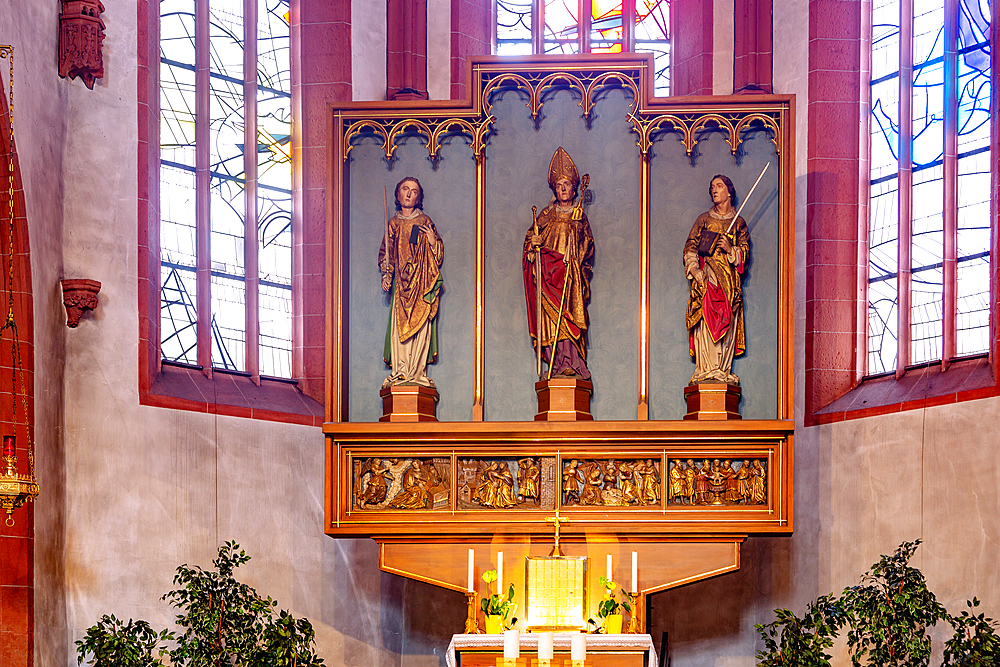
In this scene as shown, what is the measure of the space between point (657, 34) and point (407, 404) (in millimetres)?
4901

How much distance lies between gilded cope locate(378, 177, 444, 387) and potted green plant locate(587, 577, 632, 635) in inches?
83.5

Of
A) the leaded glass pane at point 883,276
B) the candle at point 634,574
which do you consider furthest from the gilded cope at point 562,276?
the leaded glass pane at point 883,276

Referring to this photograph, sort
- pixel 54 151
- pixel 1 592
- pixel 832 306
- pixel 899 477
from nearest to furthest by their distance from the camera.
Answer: pixel 1 592 → pixel 54 151 → pixel 899 477 → pixel 832 306

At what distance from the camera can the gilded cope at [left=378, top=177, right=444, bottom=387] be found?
36.5 feet

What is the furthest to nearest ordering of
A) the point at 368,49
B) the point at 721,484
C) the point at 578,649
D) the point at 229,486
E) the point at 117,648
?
the point at 368,49 → the point at 229,486 → the point at 721,484 → the point at 117,648 → the point at 578,649

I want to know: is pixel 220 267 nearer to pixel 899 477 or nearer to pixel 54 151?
pixel 54 151

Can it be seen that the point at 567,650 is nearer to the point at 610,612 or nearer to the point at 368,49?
the point at 610,612

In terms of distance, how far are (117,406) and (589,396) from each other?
3.62 meters

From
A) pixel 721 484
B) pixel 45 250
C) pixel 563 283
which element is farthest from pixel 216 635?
pixel 721 484

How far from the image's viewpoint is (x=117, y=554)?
34.0ft

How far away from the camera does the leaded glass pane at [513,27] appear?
44.7 ft

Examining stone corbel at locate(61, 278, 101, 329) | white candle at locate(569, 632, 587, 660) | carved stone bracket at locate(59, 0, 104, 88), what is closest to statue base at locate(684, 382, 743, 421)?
white candle at locate(569, 632, 587, 660)

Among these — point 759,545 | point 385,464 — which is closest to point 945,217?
point 759,545

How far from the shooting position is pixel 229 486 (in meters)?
11.3
